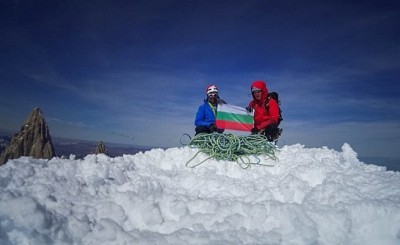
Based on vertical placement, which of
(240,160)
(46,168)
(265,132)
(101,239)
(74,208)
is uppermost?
(265,132)

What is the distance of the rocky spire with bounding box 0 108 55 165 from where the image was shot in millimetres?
167250

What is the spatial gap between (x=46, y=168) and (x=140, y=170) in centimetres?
175

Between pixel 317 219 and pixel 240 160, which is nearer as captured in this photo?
pixel 317 219

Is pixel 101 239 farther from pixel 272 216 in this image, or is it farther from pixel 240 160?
pixel 240 160

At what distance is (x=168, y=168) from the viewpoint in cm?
640

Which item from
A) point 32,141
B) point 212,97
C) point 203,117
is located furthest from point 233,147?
point 32,141

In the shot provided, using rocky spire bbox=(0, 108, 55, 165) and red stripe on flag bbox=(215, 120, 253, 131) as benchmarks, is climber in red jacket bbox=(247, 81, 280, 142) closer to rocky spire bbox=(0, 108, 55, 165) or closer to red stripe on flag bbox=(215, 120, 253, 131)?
red stripe on flag bbox=(215, 120, 253, 131)

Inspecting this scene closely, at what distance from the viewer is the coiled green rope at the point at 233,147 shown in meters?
6.82

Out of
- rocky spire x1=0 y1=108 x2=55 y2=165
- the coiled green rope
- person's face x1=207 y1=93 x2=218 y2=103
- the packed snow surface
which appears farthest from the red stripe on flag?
rocky spire x1=0 y1=108 x2=55 y2=165

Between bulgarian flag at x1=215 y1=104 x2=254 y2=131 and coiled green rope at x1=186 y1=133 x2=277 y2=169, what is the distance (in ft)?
11.2

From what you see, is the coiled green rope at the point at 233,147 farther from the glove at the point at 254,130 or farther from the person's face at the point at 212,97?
the person's face at the point at 212,97

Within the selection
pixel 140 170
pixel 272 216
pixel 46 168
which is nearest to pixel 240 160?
pixel 140 170

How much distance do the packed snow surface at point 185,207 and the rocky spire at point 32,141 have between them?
179 metres

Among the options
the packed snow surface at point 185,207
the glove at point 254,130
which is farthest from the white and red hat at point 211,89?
the packed snow surface at point 185,207
